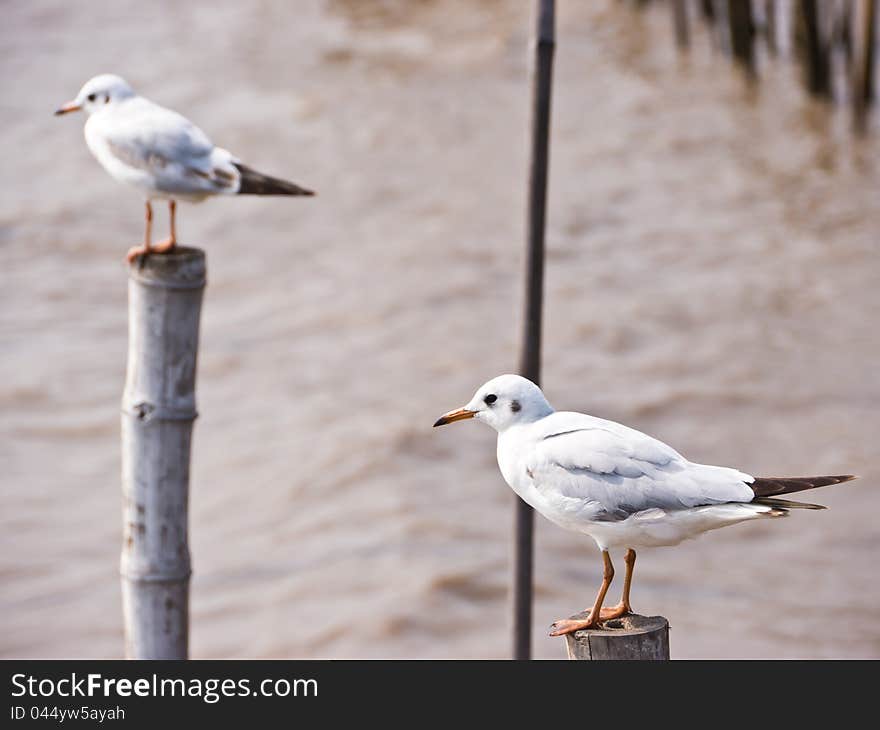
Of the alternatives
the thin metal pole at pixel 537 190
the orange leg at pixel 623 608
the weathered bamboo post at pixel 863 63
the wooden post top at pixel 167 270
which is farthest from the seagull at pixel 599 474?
the weathered bamboo post at pixel 863 63

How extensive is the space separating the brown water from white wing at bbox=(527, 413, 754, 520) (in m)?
4.19

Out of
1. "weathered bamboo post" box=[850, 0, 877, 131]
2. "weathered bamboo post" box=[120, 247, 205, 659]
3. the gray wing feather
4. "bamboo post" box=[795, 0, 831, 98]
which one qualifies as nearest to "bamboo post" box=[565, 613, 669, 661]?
the gray wing feather

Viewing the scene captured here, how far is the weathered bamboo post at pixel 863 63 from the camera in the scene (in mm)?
12281

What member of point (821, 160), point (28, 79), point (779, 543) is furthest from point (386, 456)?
point (28, 79)

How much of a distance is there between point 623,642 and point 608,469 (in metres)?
0.49

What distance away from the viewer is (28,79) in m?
16.7

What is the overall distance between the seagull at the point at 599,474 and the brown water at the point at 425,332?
Result: 416cm

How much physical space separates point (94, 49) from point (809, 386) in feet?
38.2

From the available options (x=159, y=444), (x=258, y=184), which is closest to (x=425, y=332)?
(x=258, y=184)

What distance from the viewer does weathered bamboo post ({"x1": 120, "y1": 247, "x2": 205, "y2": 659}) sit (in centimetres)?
412

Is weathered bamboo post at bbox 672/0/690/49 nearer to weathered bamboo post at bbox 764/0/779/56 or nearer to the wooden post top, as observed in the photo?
weathered bamboo post at bbox 764/0/779/56

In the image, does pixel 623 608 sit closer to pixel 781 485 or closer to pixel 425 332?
pixel 781 485

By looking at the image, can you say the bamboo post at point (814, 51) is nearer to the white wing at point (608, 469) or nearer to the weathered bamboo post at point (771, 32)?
the weathered bamboo post at point (771, 32)

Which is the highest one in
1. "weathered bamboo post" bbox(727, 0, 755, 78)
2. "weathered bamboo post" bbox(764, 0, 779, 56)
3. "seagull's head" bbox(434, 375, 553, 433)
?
"weathered bamboo post" bbox(764, 0, 779, 56)
